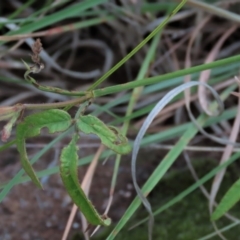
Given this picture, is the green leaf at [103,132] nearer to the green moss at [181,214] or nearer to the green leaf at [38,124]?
the green leaf at [38,124]

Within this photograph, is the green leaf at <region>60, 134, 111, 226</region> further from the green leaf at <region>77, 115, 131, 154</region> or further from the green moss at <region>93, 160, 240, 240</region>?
the green moss at <region>93, 160, 240, 240</region>

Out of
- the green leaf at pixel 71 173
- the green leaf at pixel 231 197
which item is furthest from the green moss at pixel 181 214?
the green leaf at pixel 71 173

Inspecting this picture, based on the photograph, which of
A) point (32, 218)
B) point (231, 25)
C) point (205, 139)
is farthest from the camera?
point (231, 25)

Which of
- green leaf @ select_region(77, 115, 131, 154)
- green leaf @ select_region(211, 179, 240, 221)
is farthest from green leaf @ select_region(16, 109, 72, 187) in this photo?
green leaf @ select_region(211, 179, 240, 221)

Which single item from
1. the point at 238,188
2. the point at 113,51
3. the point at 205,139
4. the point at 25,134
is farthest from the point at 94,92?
the point at 113,51

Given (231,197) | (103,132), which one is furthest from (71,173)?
(231,197)

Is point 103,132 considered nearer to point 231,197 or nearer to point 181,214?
point 231,197

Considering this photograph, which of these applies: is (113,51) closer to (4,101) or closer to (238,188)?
(4,101)
